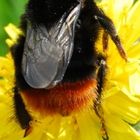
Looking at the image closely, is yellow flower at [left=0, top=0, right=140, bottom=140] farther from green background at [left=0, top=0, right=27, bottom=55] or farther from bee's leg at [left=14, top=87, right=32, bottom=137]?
green background at [left=0, top=0, right=27, bottom=55]

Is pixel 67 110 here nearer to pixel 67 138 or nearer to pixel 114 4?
pixel 67 138

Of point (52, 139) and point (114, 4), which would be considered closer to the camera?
point (52, 139)

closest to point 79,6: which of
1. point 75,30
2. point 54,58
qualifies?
point 75,30

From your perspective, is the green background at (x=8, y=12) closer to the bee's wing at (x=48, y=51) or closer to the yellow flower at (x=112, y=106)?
the yellow flower at (x=112, y=106)

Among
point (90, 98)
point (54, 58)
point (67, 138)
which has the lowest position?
point (67, 138)

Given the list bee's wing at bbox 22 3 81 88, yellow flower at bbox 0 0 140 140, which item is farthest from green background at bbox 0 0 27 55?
bee's wing at bbox 22 3 81 88

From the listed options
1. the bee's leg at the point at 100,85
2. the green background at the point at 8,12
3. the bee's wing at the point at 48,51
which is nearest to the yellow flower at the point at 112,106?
the bee's leg at the point at 100,85
